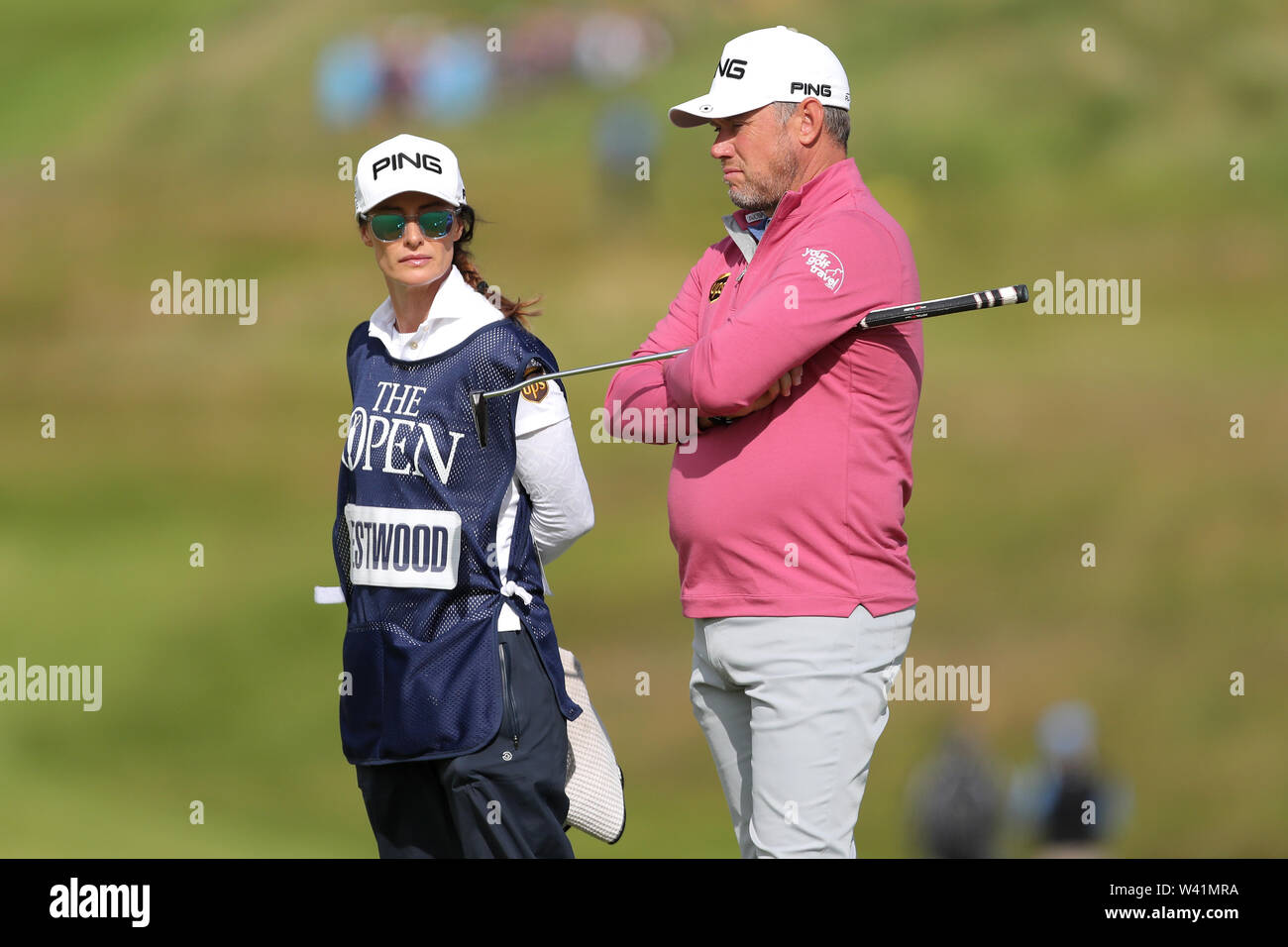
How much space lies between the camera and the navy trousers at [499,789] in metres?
4.21

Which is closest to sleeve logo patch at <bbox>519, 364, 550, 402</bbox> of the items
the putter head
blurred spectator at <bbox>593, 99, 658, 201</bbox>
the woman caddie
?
the woman caddie

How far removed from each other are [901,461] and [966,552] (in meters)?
13.2

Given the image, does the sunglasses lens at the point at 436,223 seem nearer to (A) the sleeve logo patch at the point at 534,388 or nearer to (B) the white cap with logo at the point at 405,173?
(B) the white cap with logo at the point at 405,173

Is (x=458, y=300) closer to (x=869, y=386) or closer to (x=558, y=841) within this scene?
(x=869, y=386)

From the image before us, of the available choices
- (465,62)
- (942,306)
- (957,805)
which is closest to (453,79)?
(465,62)

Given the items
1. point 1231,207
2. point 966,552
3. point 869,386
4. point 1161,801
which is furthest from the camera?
point 1231,207

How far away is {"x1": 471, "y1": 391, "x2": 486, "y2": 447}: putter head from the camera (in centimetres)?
423

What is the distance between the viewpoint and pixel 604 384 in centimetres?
1747

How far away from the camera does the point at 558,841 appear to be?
4273mm

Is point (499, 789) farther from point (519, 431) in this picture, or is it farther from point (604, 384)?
point (604, 384)

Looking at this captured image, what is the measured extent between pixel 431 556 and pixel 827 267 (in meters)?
1.12

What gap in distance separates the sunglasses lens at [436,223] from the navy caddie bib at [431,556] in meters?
0.26
